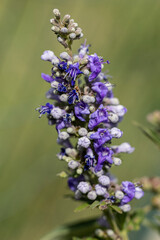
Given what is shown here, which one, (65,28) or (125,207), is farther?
(125,207)

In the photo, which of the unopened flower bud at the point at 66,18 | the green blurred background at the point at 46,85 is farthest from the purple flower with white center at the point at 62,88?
the green blurred background at the point at 46,85

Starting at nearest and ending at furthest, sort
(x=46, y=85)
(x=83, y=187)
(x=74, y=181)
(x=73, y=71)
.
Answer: (x=73, y=71), (x=83, y=187), (x=74, y=181), (x=46, y=85)

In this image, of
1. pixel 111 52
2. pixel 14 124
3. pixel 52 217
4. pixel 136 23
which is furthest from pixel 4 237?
pixel 136 23

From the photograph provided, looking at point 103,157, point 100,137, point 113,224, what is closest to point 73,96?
point 100,137

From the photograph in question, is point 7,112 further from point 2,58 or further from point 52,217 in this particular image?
point 52,217

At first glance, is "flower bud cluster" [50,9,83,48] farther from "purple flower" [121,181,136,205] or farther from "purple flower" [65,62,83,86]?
"purple flower" [121,181,136,205]

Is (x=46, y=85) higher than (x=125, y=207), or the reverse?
(x=46, y=85)

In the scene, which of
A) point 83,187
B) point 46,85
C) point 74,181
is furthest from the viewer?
Answer: point 46,85

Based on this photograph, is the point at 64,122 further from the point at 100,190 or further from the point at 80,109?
the point at 100,190
